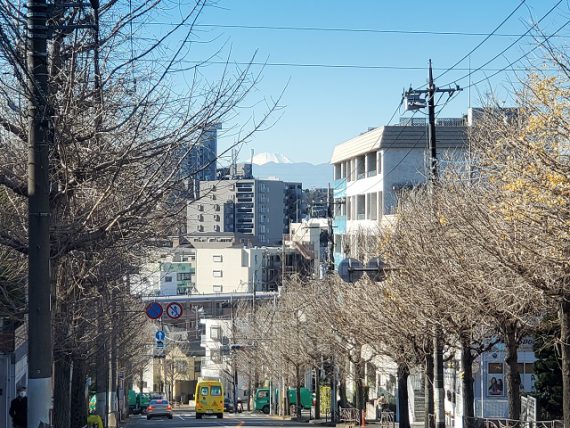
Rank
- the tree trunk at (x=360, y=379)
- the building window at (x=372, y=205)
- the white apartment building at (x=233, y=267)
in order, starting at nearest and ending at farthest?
the tree trunk at (x=360, y=379) < the building window at (x=372, y=205) < the white apartment building at (x=233, y=267)

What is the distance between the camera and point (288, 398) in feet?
257

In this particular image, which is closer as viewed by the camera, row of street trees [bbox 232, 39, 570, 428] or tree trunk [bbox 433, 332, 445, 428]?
row of street trees [bbox 232, 39, 570, 428]

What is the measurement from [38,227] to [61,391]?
49.8 feet

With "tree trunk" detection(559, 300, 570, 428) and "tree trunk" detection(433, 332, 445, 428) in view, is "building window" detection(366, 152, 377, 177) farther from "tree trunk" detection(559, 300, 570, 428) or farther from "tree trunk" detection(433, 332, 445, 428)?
"tree trunk" detection(559, 300, 570, 428)

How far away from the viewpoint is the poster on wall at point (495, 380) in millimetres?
41938

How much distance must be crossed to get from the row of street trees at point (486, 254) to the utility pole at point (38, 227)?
651cm

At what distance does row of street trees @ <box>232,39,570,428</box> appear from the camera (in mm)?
15570

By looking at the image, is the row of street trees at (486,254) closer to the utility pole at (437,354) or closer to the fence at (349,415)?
the utility pole at (437,354)

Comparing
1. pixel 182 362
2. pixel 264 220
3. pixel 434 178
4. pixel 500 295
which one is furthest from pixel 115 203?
pixel 264 220

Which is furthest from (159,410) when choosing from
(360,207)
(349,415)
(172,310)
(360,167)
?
(172,310)

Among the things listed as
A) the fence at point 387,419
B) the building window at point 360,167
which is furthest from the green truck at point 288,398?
the fence at point 387,419

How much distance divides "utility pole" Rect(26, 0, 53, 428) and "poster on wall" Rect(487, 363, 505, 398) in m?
30.7

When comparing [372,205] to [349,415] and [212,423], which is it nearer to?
[349,415]

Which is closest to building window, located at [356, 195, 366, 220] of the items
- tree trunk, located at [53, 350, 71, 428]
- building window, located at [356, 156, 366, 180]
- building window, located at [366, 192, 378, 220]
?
building window, located at [366, 192, 378, 220]
